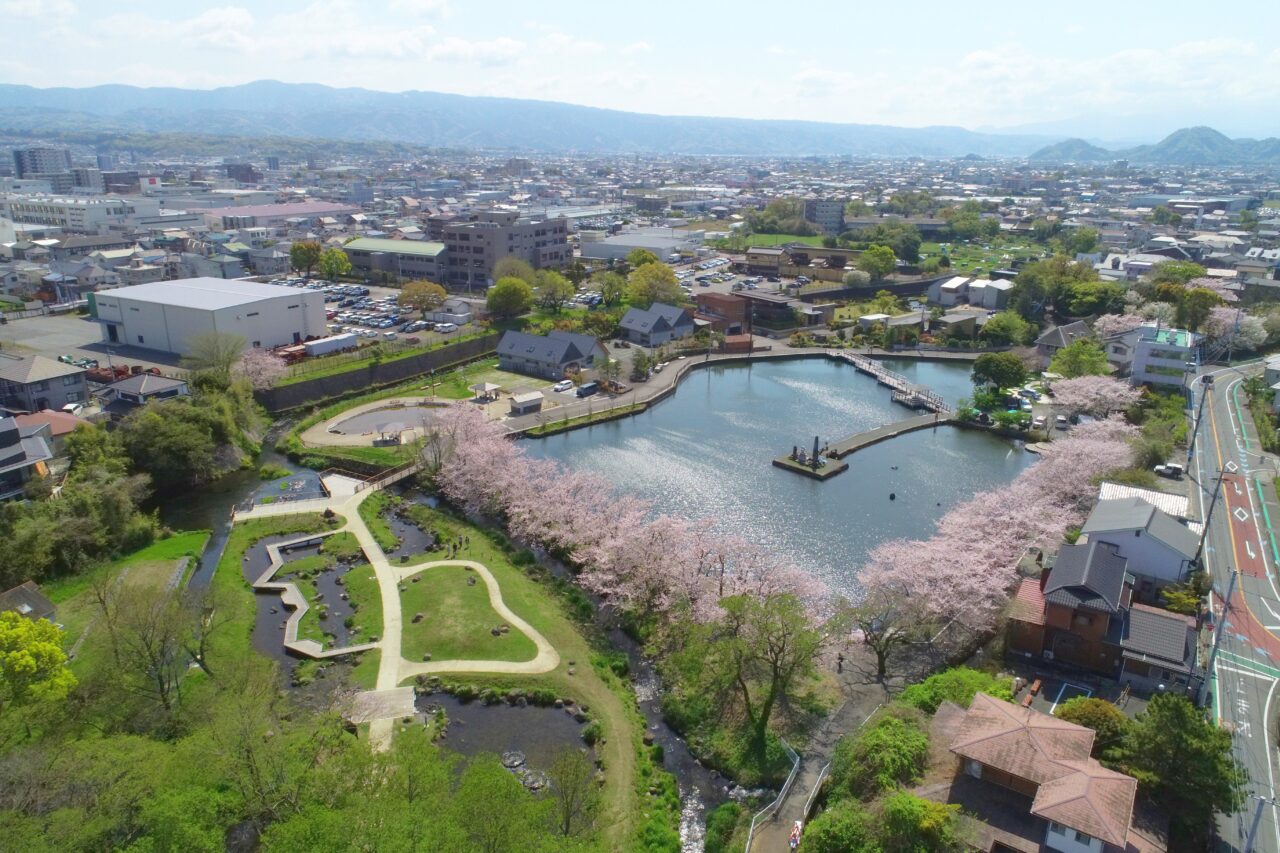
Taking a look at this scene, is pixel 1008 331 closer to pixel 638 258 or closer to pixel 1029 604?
pixel 638 258

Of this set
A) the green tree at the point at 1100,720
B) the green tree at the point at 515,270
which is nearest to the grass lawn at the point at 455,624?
the green tree at the point at 1100,720

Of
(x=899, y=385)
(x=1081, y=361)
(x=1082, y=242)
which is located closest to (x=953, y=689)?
(x=899, y=385)

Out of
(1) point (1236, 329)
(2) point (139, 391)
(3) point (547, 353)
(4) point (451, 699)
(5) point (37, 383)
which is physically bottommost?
(4) point (451, 699)

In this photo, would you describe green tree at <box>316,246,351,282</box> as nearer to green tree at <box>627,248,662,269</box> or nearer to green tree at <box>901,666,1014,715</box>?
green tree at <box>627,248,662,269</box>

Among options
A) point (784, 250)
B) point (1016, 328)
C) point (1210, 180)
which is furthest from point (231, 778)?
point (1210, 180)

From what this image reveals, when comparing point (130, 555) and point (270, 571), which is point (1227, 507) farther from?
point (130, 555)
